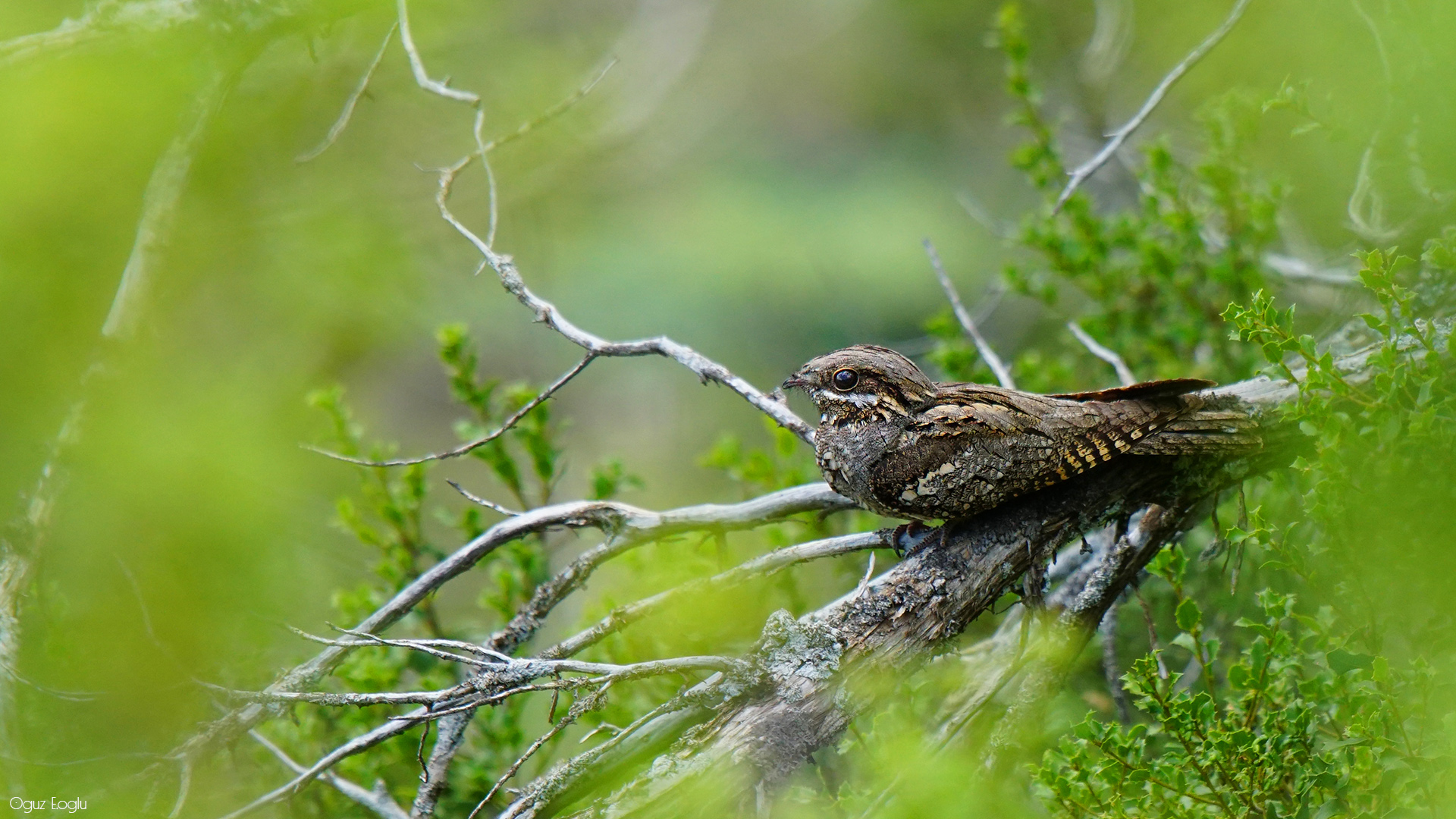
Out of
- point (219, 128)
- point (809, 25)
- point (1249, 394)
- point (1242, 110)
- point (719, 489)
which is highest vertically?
point (809, 25)

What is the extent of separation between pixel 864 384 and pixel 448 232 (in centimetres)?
427

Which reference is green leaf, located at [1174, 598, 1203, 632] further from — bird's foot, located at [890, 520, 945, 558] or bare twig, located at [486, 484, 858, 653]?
bare twig, located at [486, 484, 858, 653]

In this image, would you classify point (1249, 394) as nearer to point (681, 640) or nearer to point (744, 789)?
point (744, 789)

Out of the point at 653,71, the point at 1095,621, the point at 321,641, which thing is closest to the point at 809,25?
the point at 653,71

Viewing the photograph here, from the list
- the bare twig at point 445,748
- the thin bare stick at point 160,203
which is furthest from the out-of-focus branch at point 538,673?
the thin bare stick at point 160,203

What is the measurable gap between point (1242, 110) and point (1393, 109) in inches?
47.9

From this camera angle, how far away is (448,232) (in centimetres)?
625

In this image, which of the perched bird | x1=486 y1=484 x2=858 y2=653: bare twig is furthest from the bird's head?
x1=486 y1=484 x2=858 y2=653: bare twig

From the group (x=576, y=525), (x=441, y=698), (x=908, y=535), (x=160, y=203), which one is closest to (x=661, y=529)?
(x=576, y=525)

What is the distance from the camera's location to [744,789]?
190cm

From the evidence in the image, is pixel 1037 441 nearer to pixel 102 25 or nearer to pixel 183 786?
pixel 183 786

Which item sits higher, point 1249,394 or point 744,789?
point 1249,394

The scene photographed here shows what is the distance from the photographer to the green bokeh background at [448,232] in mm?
2104

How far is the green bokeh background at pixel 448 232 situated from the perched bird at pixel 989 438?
777 mm
